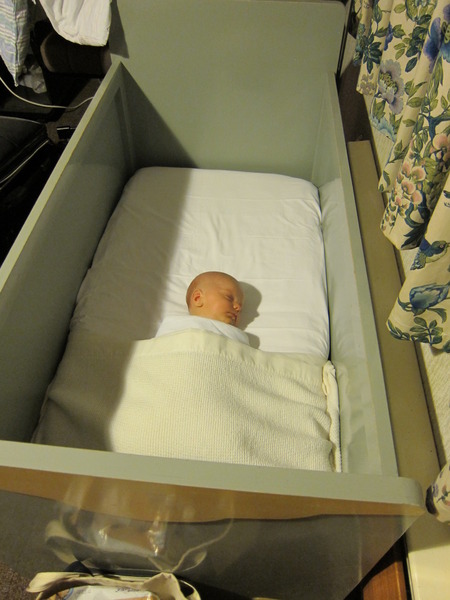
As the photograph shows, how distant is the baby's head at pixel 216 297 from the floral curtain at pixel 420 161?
0.44m

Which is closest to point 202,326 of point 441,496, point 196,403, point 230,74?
point 196,403

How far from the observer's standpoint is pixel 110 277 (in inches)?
52.1

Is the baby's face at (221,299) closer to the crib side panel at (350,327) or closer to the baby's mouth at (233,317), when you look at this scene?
the baby's mouth at (233,317)

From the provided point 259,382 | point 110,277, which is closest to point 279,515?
point 259,382

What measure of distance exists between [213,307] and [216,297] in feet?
0.09

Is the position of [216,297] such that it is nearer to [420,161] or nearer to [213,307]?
[213,307]

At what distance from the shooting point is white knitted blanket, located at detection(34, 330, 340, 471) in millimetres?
940

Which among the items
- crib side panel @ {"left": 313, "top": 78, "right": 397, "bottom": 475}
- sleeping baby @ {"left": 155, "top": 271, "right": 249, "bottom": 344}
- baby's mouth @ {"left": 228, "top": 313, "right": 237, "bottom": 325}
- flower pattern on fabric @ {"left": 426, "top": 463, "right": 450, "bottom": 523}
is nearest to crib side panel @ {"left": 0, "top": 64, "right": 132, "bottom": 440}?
sleeping baby @ {"left": 155, "top": 271, "right": 249, "bottom": 344}

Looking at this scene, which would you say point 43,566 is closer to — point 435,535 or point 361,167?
point 435,535

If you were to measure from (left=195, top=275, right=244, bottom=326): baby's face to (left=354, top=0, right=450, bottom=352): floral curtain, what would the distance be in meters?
0.44

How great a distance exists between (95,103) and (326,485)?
3.55 ft

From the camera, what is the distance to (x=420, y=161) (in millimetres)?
689

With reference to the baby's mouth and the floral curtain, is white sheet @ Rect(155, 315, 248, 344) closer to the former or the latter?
the baby's mouth

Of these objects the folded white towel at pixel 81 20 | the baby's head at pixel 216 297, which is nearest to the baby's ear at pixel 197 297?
the baby's head at pixel 216 297
